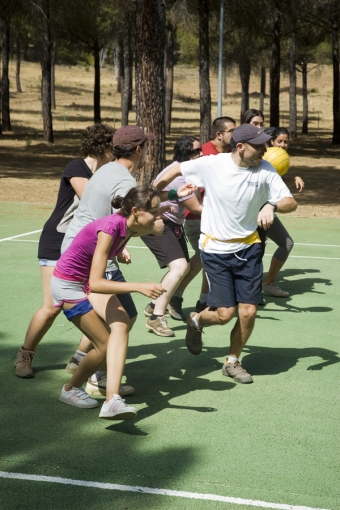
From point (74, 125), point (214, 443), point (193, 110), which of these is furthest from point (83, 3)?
point (214, 443)

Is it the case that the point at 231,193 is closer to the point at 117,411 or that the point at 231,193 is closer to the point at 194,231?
the point at 117,411

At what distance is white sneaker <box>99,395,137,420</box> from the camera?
4777 millimetres

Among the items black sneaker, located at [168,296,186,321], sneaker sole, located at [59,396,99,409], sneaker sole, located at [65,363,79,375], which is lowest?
sneaker sole, located at [59,396,99,409]

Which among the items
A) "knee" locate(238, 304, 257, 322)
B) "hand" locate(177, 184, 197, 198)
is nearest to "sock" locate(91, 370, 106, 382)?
"knee" locate(238, 304, 257, 322)

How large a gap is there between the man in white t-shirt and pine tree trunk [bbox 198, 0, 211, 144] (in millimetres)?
A: 23633

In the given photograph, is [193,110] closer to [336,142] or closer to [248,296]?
[336,142]

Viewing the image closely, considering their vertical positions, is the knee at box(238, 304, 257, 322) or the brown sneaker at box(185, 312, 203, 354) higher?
the knee at box(238, 304, 257, 322)

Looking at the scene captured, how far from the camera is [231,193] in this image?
19.2ft

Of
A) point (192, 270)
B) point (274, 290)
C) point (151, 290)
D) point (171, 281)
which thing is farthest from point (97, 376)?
point (274, 290)

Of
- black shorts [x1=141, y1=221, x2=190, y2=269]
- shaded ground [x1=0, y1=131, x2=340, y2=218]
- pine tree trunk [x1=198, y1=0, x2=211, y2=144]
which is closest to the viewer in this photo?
black shorts [x1=141, y1=221, x2=190, y2=269]

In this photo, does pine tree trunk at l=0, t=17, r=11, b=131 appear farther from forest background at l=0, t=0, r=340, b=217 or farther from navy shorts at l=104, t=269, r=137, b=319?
navy shorts at l=104, t=269, r=137, b=319

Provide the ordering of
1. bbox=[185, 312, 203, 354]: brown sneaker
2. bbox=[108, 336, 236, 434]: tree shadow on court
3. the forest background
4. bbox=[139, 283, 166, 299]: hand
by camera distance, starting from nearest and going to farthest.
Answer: bbox=[139, 283, 166, 299]: hand < bbox=[108, 336, 236, 434]: tree shadow on court < bbox=[185, 312, 203, 354]: brown sneaker < the forest background

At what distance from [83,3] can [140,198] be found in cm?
3551

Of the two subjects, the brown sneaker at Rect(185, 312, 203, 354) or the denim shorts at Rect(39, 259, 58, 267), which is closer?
the denim shorts at Rect(39, 259, 58, 267)
